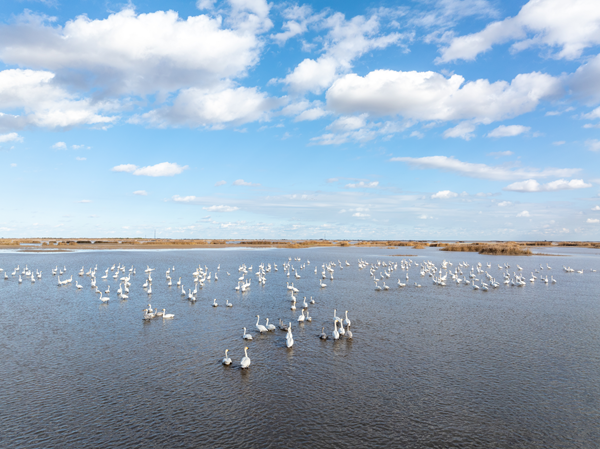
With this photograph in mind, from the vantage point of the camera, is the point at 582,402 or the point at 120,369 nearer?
the point at 582,402

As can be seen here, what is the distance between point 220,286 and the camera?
4744 cm

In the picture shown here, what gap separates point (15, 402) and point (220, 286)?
31.6m

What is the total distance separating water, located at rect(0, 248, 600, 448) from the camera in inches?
557

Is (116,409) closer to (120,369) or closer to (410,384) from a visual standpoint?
(120,369)

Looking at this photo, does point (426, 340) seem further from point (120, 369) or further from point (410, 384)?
point (120, 369)

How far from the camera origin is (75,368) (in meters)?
19.5

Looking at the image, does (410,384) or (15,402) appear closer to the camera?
(15,402)

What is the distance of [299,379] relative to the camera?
18.7 meters

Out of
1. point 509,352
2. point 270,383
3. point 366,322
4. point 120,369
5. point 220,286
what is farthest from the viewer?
point 220,286

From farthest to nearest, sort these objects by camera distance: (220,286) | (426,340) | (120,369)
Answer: (220,286)
(426,340)
(120,369)

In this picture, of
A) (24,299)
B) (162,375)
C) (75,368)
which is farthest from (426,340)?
(24,299)

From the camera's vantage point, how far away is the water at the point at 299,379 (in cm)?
1415

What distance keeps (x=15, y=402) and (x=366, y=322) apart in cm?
2185

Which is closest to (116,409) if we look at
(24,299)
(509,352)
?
(509,352)
